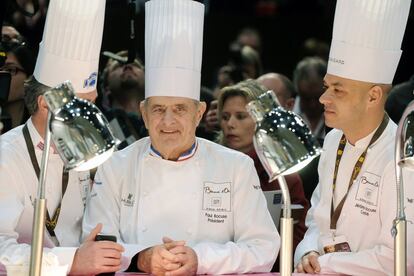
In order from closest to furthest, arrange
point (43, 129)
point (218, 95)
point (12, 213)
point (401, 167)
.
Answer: point (401, 167) < point (12, 213) < point (43, 129) < point (218, 95)

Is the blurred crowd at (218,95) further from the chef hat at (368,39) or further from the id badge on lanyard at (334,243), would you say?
the chef hat at (368,39)

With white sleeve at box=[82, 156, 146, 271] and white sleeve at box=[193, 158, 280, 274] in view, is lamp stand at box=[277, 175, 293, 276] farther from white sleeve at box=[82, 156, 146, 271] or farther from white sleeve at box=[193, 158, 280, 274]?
white sleeve at box=[82, 156, 146, 271]

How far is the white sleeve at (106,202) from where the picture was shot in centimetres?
424

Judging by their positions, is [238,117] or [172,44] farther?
[238,117]

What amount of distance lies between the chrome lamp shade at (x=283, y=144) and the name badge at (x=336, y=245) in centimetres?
101

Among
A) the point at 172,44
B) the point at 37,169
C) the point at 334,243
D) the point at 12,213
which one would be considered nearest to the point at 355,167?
the point at 334,243

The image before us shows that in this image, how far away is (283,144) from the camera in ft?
10.9

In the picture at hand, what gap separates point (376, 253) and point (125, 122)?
6.30 feet

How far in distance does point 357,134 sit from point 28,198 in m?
1.27

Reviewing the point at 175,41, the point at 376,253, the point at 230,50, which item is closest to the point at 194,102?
the point at 175,41

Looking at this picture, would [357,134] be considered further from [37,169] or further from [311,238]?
[37,169]

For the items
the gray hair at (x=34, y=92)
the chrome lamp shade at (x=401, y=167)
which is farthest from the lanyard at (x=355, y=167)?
the gray hair at (x=34, y=92)

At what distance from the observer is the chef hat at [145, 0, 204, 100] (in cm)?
432

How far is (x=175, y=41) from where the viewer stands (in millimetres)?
Answer: 4332
